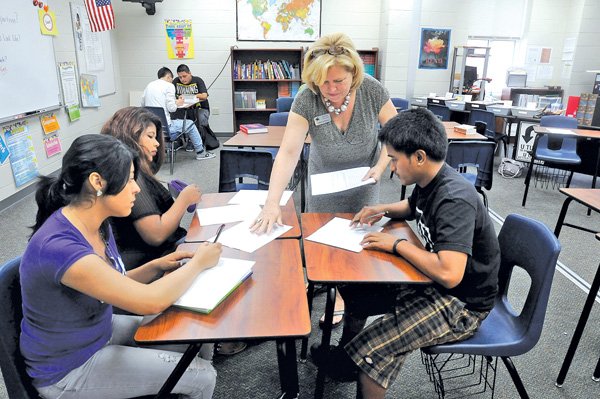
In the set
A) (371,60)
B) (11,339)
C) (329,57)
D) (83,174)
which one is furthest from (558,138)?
(11,339)

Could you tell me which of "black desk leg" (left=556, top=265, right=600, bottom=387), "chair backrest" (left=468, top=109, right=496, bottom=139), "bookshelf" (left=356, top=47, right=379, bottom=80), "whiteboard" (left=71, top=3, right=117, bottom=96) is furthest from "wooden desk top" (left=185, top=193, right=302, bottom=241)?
"bookshelf" (left=356, top=47, right=379, bottom=80)

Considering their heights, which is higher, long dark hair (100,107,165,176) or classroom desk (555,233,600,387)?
long dark hair (100,107,165,176)

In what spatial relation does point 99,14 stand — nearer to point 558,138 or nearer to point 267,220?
point 267,220

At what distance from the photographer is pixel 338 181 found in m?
1.78

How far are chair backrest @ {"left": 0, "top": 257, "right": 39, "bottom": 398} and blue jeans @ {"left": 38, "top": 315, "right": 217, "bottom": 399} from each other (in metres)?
0.05

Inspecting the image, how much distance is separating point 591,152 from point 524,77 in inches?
123

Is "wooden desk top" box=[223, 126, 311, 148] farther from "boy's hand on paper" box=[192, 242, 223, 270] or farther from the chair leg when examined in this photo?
the chair leg

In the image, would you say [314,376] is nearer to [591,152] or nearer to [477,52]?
[591,152]

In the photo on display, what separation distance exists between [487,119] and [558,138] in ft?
2.56

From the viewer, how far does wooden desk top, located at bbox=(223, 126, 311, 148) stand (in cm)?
352

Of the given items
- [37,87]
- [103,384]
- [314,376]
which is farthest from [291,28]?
[103,384]

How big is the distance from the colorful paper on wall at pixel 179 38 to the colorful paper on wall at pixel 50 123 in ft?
9.38

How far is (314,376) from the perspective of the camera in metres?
1.85

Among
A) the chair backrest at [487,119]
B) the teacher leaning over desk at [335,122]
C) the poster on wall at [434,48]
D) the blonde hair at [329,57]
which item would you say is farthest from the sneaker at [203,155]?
the blonde hair at [329,57]
